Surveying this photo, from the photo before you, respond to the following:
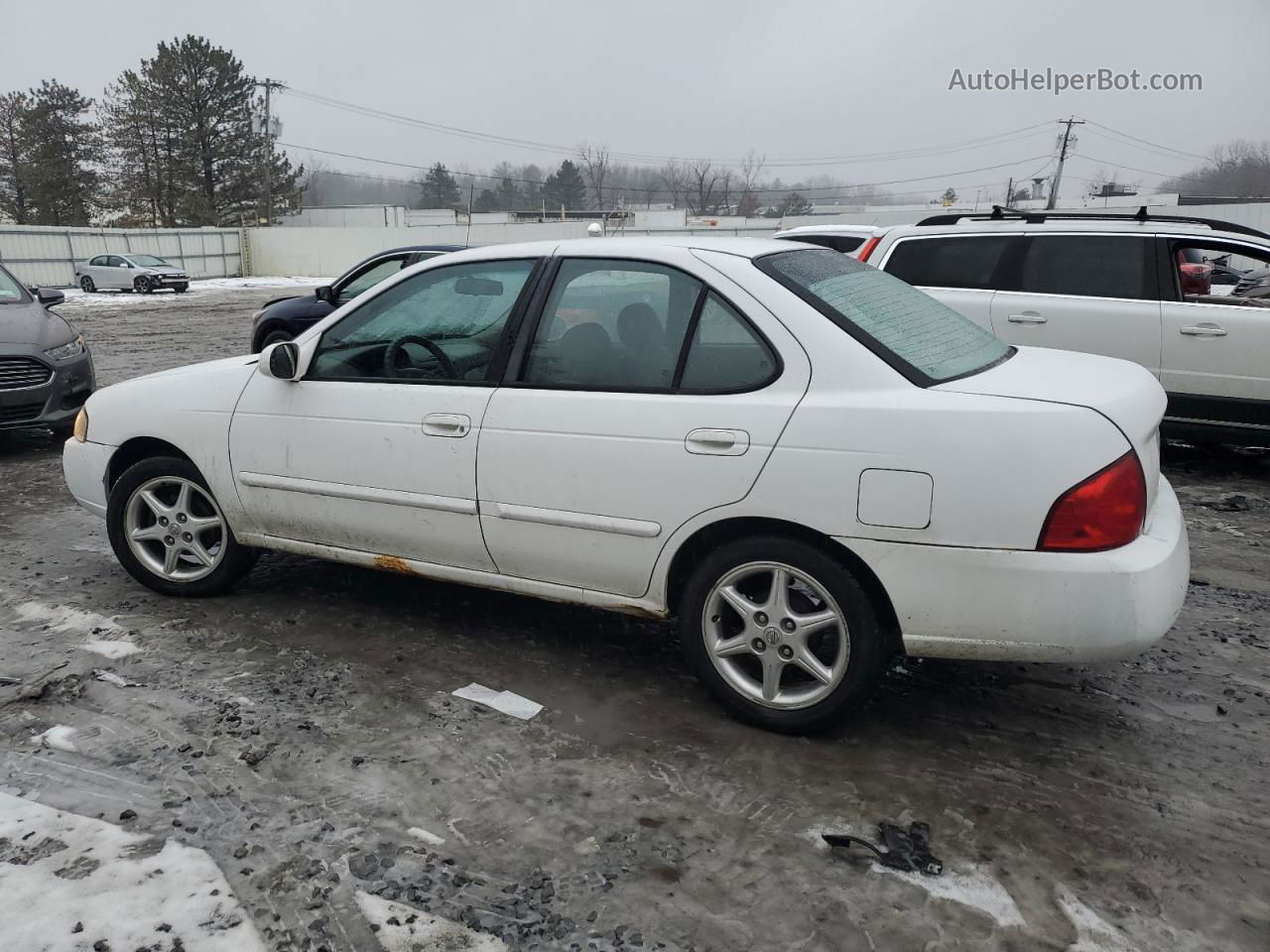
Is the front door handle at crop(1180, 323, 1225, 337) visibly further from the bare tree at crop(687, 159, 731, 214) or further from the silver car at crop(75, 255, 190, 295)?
the bare tree at crop(687, 159, 731, 214)

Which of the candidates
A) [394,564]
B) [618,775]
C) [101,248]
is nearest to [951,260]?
[394,564]

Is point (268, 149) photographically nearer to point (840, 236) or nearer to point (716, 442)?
point (840, 236)

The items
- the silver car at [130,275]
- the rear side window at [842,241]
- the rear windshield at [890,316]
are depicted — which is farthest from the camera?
the silver car at [130,275]

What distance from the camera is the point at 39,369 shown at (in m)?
7.71

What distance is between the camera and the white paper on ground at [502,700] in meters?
3.47

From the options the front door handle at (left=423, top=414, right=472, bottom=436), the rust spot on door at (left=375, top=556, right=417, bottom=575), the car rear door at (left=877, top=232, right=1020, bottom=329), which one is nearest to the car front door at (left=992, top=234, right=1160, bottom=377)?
the car rear door at (left=877, top=232, right=1020, bottom=329)

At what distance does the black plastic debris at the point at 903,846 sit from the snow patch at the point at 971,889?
0.07ft

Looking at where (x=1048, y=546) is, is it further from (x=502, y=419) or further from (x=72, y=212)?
(x=72, y=212)

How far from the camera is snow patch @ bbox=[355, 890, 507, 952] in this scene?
2.30m

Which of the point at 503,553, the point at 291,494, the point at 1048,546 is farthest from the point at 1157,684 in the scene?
the point at 291,494

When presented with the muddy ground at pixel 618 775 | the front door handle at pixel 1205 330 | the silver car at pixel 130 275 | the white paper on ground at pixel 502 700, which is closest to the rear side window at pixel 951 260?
the front door handle at pixel 1205 330

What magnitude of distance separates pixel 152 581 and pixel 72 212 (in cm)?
5456

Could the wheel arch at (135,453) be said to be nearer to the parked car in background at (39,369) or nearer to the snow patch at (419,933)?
the snow patch at (419,933)

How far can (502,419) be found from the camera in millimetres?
3562
